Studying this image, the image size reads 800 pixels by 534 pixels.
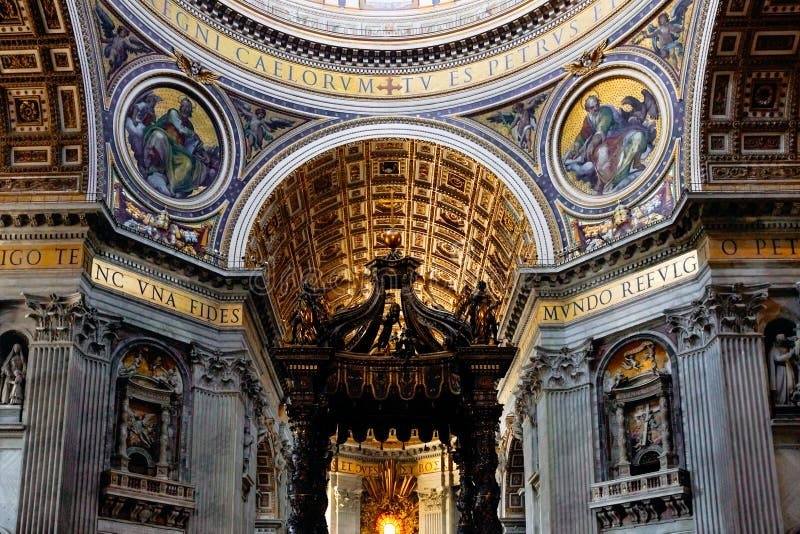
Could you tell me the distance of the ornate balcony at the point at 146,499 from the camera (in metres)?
19.6

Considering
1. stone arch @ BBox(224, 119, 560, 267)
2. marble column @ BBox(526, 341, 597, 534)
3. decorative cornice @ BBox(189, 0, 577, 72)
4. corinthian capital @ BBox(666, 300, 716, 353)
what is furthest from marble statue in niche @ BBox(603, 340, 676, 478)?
decorative cornice @ BBox(189, 0, 577, 72)

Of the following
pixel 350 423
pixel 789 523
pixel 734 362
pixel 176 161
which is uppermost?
pixel 176 161

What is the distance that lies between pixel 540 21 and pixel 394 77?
11.8ft

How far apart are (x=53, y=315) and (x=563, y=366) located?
971 cm

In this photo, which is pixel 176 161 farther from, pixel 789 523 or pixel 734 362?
pixel 789 523

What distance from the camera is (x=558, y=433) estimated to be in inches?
862

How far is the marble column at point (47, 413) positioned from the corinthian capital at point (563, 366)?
352 inches

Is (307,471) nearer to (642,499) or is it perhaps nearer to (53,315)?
(53,315)

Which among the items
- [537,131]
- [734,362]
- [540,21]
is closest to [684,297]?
[734,362]

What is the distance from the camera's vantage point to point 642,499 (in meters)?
20.0

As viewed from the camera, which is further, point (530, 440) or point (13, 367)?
point (530, 440)

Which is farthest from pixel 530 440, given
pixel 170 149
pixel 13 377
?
pixel 13 377

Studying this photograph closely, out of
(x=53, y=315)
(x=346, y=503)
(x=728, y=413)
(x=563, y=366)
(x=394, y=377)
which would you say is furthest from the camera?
(x=346, y=503)

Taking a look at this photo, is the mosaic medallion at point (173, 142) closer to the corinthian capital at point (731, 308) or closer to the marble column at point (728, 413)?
the marble column at point (728, 413)
